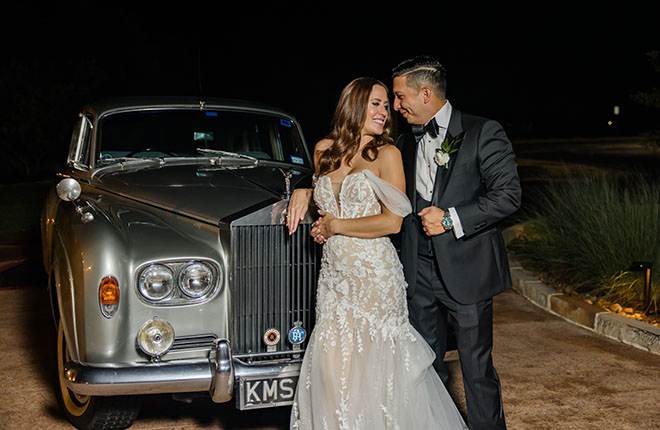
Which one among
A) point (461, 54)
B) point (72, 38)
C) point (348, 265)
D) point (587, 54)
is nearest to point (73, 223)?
point (348, 265)

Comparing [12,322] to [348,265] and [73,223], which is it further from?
[348,265]

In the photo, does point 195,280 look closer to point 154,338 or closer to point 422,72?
point 154,338

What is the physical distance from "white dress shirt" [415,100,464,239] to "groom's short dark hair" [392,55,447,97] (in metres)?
0.13

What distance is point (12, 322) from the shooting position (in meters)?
6.51

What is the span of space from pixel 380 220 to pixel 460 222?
37cm

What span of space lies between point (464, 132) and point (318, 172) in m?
0.74

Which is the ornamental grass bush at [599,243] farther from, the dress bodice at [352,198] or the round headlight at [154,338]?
the round headlight at [154,338]

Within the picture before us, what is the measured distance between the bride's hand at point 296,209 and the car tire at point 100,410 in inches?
50.9

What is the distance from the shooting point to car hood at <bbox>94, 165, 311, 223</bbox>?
166 inches

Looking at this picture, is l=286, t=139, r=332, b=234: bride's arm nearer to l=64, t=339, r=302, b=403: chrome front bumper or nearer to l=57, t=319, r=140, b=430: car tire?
l=64, t=339, r=302, b=403: chrome front bumper

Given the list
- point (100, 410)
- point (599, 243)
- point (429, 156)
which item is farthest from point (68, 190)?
point (599, 243)

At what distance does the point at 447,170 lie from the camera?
3631mm

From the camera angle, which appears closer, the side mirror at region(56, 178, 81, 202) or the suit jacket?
the suit jacket

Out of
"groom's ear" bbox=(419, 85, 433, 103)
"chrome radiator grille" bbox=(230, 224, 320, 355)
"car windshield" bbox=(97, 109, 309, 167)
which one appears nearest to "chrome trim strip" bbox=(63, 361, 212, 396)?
"chrome radiator grille" bbox=(230, 224, 320, 355)
